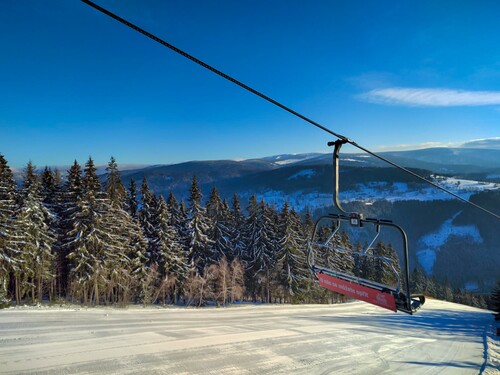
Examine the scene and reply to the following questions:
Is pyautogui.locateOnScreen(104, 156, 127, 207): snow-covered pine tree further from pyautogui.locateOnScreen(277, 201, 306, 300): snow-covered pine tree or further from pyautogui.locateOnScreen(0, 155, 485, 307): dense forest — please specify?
pyautogui.locateOnScreen(277, 201, 306, 300): snow-covered pine tree

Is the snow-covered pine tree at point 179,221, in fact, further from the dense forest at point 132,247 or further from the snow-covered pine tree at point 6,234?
the snow-covered pine tree at point 6,234

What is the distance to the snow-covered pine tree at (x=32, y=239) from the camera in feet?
92.4

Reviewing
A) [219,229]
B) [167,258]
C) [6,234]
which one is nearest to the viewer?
[6,234]

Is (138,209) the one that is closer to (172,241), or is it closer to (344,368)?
(172,241)

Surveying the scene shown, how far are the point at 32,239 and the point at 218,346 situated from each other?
2251 centimetres

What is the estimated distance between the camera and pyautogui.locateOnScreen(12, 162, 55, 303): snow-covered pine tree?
28152 millimetres

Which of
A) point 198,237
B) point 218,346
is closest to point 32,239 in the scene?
point 198,237

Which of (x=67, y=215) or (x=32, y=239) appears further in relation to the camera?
(x=67, y=215)

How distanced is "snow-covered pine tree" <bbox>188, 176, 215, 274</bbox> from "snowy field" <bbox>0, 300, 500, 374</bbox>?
14.1 m

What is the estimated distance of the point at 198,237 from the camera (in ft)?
138

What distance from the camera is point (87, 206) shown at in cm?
3025

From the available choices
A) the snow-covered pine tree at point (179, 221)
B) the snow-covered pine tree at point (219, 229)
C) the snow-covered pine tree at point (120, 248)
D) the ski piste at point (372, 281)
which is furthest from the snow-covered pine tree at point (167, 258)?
the ski piste at point (372, 281)

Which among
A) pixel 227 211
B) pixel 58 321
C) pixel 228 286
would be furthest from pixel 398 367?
pixel 227 211

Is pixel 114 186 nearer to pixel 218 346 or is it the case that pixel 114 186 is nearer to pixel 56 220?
pixel 56 220
